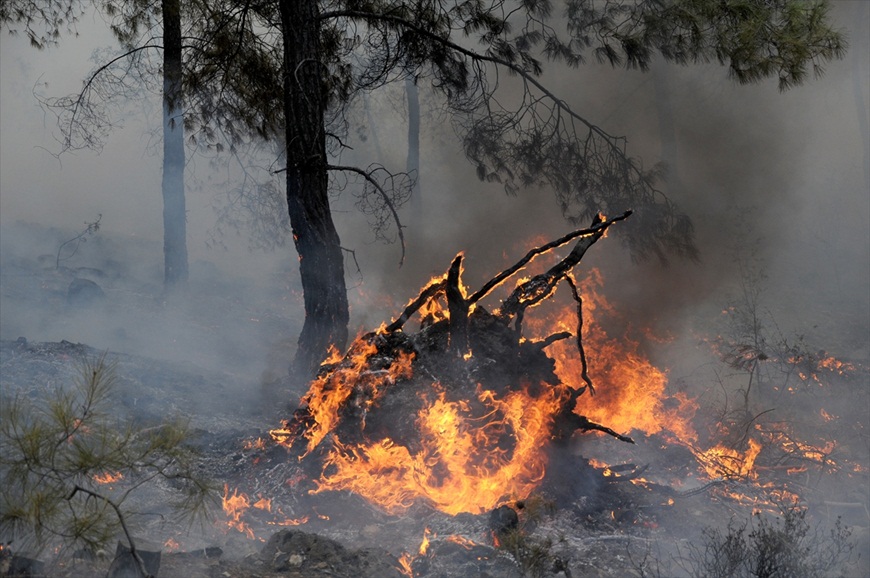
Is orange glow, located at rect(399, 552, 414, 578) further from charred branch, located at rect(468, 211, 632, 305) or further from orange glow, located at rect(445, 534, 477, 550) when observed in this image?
charred branch, located at rect(468, 211, 632, 305)

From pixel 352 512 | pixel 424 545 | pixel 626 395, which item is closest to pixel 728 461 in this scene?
pixel 626 395

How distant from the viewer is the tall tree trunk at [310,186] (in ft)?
25.6

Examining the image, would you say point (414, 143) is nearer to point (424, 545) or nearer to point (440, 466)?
point (440, 466)

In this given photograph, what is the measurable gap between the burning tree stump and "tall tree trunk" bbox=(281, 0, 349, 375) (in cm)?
159

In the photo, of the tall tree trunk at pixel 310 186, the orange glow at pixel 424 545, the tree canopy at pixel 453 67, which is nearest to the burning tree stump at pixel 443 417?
the orange glow at pixel 424 545

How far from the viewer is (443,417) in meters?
6.16

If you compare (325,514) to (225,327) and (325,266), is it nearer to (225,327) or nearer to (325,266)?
(325,266)

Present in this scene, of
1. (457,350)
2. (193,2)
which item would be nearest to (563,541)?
(457,350)

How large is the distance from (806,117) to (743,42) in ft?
39.1

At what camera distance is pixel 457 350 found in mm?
6438

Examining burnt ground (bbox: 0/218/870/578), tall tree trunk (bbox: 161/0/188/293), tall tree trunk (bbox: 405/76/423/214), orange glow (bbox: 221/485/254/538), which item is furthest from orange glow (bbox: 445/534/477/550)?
tall tree trunk (bbox: 405/76/423/214)

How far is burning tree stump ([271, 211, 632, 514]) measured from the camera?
611cm

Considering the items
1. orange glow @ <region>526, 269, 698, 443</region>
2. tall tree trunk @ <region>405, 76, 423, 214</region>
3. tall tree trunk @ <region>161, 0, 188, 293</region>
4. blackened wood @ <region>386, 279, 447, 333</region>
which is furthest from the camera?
tall tree trunk @ <region>405, 76, 423, 214</region>

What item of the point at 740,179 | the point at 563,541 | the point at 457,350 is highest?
the point at 740,179
